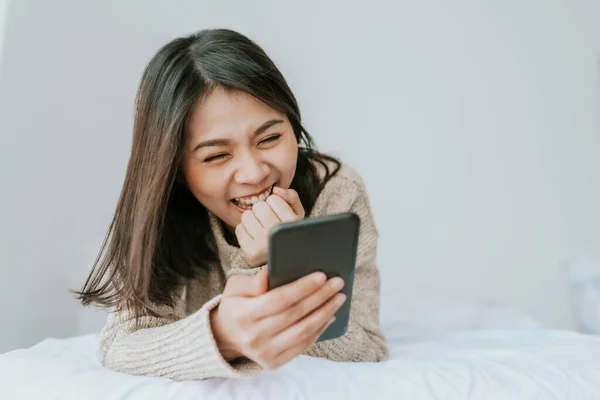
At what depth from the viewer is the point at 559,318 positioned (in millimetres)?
1666

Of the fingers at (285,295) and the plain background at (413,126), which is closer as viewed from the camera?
the fingers at (285,295)

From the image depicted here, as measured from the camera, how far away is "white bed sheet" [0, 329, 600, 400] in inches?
26.9

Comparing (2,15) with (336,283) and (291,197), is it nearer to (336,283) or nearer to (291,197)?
(291,197)

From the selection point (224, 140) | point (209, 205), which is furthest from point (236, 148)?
point (209, 205)

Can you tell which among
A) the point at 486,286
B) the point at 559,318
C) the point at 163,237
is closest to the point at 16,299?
the point at 163,237

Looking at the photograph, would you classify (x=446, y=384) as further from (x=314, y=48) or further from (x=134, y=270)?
(x=314, y=48)

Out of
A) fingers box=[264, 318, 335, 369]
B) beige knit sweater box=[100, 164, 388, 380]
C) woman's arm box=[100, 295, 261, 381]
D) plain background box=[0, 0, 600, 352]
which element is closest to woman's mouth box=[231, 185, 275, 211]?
beige knit sweater box=[100, 164, 388, 380]

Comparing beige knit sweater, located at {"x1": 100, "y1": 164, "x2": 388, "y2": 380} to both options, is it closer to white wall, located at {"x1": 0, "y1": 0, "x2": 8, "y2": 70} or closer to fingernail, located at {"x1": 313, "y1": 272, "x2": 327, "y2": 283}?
fingernail, located at {"x1": 313, "y1": 272, "x2": 327, "y2": 283}

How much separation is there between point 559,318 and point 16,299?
4.86 feet

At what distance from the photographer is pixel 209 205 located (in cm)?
93

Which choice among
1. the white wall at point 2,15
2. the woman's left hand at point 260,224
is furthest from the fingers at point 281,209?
the white wall at point 2,15

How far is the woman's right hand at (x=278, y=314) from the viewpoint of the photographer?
1.79 feet

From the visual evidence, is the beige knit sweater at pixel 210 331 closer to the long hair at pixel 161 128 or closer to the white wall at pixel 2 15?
→ the long hair at pixel 161 128

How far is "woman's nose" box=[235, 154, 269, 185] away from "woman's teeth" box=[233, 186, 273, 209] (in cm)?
5
